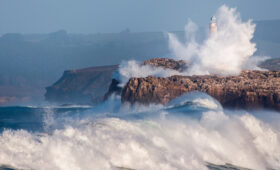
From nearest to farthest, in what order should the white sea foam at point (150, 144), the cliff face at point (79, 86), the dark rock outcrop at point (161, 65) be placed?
the white sea foam at point (150, 144) → the dark rock outcrop at point (161, 65) → the cliff face at point (79, 86)

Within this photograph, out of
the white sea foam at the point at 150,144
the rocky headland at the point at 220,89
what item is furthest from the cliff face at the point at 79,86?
the white sea foam at the point at 150,144

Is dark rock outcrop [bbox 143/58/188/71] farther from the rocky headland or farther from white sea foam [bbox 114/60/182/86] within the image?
the rocky headland

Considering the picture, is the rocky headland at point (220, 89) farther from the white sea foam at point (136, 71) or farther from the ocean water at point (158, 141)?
the white sea foam at point (136, 71)

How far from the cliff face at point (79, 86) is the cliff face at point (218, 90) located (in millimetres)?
47805

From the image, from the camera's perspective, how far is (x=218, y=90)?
1204 inches

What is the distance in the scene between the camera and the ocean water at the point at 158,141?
Result: 1755 centimetres

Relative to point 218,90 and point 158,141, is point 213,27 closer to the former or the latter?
point 218,90

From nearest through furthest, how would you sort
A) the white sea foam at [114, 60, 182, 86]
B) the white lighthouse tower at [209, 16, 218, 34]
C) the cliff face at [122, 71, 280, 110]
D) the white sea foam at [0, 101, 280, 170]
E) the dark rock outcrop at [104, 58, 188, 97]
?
the white sea foam at [0, 101, 280, 170] → the cliff face at [122, 71, 280, 110] → the white sea foam at [114, 60, 182, 86] → the dark rock outcrop at [104, 58, 188, 97] → the white lighthouse tower at [209, 16, 218, 34]

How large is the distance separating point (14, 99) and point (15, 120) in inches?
1986

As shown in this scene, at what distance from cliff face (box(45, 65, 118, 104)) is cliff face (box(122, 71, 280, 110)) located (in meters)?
47.8

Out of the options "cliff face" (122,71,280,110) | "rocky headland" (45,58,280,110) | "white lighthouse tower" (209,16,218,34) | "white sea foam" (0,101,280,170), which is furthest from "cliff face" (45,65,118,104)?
"white sea foam" (0,101,280,170)

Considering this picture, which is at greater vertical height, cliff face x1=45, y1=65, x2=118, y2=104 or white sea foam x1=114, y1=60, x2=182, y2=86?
white sea foam x1=114, y1=60, x2=182, y2=86

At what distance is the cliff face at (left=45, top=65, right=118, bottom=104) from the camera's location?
8119 centimetres

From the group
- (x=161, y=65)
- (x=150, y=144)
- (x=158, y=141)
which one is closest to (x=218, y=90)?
(x=161, y=65)
